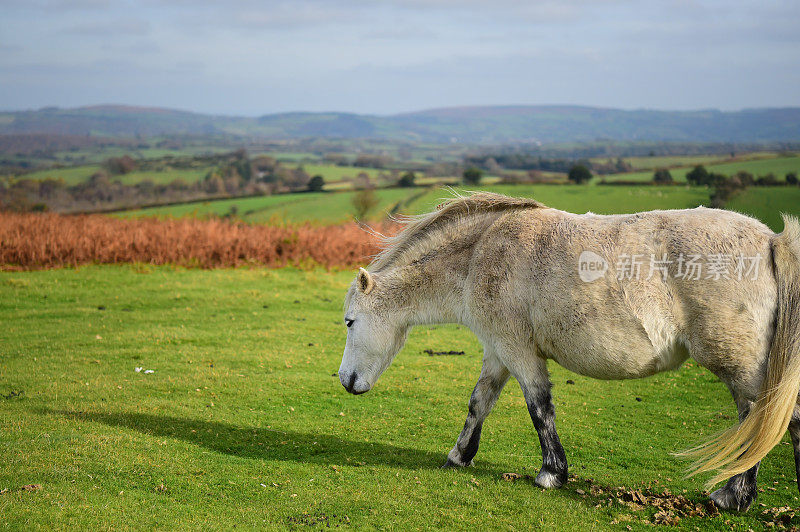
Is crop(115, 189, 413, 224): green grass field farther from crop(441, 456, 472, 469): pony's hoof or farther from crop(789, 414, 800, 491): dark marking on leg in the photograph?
crop(789, 414, 800, 491): dark marking on leg

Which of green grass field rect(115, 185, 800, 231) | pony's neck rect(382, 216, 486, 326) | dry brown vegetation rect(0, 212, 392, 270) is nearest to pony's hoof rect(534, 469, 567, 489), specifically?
pony's neck rect(382, 216, 486, 326)

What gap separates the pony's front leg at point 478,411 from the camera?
5750 mm

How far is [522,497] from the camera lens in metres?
5.02

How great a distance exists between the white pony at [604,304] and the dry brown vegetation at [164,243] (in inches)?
363

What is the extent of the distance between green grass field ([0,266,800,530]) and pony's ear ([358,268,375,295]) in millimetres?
1723

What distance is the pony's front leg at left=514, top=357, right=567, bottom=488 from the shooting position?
17.2ft

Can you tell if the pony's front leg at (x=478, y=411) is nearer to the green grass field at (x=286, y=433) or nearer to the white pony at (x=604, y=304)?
the white pony at (x=604, y=304)

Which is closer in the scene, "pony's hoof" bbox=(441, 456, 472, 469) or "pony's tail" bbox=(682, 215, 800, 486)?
"pony's tail" bbox=(682, 215, 800, 486)

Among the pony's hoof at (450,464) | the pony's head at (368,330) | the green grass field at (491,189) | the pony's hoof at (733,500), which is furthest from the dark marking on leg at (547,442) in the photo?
the green grass field at (491,189)

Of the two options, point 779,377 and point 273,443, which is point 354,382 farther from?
point 779,377

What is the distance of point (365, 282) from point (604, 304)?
2.31 m

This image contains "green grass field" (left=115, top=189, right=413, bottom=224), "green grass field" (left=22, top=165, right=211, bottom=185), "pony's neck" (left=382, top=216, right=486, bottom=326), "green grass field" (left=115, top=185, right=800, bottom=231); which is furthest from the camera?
"green grass field" (left=22, top=165, right=211, bottom=185)

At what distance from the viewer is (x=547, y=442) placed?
17.3 feet

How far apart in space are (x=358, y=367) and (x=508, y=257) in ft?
6.27
